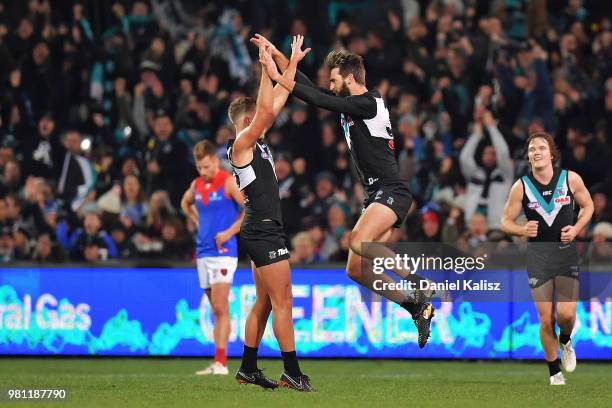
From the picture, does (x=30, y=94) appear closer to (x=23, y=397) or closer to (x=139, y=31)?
(x=139, y=31)

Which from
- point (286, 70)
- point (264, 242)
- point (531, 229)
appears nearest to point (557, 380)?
point (531, 229)

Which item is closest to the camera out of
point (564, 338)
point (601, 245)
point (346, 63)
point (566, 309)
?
point (346, 63)

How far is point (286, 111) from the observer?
1961 cm

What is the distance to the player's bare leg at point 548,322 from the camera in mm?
11664

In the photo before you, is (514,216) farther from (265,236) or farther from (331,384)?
(265,236)

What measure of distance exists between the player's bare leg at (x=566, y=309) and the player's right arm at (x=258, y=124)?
10.9 feet

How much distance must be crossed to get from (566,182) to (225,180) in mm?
3885

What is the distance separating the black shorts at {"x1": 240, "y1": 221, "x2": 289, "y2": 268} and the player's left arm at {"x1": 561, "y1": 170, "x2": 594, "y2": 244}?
2706 mm

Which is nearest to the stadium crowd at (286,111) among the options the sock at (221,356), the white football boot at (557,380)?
the sock at (221,356)

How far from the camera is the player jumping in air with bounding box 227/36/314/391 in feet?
33.9

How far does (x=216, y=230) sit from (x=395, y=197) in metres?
3.32

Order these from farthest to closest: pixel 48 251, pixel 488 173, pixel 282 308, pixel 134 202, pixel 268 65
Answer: pixel 134 202 → pixel 488 173 → pixel 48 251 → pixel 282 308 → pixel 268 65

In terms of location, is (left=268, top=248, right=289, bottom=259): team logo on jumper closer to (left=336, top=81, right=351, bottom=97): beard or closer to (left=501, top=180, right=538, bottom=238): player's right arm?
(left=336, top=81, right=351, bottom=97): beard

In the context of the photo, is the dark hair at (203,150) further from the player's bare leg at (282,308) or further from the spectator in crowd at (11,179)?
the spectator in crowd at (11,179)
